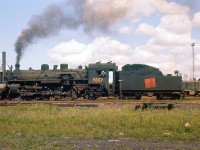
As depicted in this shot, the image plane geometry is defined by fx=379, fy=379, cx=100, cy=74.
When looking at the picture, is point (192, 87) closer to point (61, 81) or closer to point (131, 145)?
point (61, 81)

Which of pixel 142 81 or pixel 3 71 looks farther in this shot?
pixel 142 81

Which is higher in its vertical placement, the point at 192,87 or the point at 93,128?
the point at 192,87

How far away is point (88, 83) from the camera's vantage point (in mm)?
32719

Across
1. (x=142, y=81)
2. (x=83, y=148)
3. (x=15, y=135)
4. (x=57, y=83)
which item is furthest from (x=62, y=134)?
(x=142, y=81)

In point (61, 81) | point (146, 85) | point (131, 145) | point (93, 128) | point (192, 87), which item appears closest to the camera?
point (131, 145)

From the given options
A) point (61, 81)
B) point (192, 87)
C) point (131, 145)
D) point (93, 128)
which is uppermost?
point (61, 81)

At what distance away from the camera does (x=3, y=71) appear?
31.8 meters

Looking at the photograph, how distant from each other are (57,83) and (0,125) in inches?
722

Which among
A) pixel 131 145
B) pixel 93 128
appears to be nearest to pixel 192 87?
pixel 93 128

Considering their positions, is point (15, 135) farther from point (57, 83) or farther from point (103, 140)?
point (57, 83)

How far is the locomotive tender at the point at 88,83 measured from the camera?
103 ft

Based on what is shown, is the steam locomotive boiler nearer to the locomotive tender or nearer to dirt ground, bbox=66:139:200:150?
the locomotive tender

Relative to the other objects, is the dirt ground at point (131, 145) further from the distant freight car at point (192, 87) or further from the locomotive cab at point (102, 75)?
the distant freight car at point (192, 87)

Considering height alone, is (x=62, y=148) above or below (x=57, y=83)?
below
